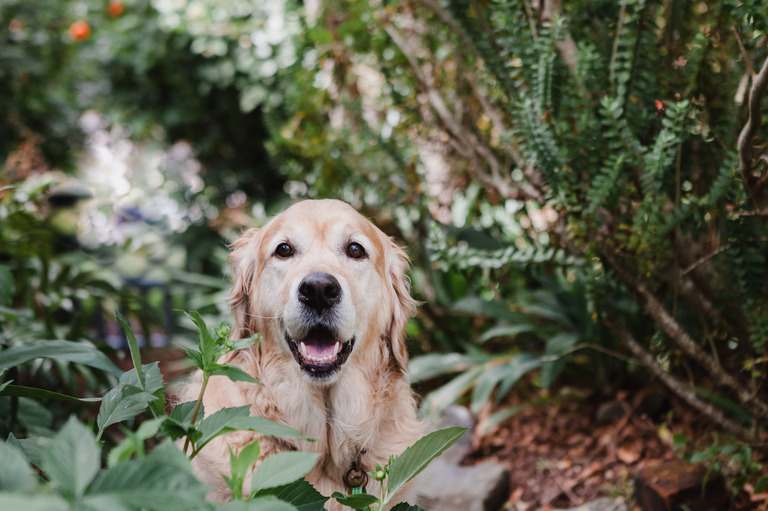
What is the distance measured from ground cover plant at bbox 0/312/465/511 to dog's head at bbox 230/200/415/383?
0.67 meters

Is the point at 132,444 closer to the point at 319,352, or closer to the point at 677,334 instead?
the point at 319,352

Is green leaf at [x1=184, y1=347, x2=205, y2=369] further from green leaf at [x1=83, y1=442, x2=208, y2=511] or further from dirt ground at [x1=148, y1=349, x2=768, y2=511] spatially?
dirt ground at [x1=148, y1=349, x2=768, y2=511]

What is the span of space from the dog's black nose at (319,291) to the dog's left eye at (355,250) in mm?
297

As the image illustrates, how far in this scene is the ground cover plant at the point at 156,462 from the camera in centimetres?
68

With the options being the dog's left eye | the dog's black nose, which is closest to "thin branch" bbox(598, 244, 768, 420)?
the dog's left eye

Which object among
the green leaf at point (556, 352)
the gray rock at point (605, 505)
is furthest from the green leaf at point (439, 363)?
the gray rock at point (605, 505)

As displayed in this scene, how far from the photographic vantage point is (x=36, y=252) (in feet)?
9.11

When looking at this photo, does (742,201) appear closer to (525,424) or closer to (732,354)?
(732,354)

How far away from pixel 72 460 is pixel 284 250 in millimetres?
1386

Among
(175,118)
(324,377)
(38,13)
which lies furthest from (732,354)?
(38,13)

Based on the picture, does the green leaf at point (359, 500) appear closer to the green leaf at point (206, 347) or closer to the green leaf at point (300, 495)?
the green leaf at point (300, 495)

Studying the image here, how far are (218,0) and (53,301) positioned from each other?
2673 mm

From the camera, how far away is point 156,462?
738mm

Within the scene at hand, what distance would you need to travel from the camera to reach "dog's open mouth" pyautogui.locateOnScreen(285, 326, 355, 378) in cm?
183
